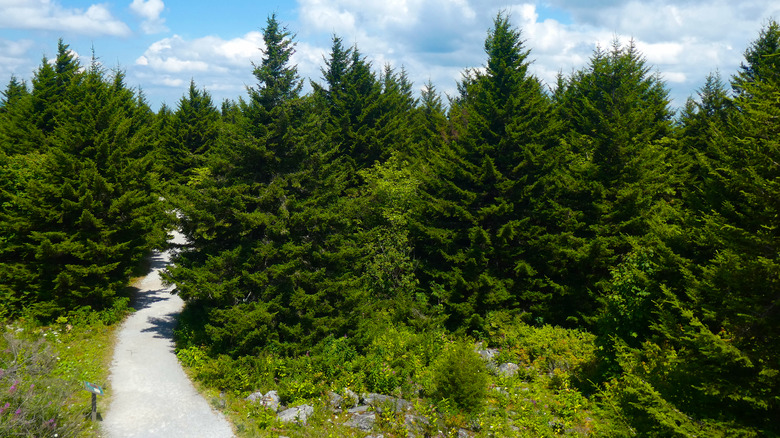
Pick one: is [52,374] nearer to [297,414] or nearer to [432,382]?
[297,414]

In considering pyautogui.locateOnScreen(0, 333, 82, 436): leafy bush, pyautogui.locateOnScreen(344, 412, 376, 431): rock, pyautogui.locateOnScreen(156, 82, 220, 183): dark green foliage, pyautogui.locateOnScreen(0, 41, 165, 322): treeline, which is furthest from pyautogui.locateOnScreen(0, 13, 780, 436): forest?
pyautogui.locateOnScreen(156, 82, 220, 183): dark green foliage

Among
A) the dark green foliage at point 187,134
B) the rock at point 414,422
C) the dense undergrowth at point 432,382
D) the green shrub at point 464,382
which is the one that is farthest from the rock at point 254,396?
the dark green foliage at point 187,134

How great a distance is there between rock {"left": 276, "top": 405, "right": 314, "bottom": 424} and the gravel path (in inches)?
56.8

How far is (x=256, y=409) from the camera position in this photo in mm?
12562

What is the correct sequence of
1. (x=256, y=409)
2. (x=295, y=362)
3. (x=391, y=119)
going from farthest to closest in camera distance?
(x=391, y=119) < (x=295, y=362) < (x=256, y=409)

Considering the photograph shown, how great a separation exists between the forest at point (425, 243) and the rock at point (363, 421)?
1.52 metres

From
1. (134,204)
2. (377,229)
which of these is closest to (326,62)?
(377,229)

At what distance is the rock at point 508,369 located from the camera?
15402 millimetres

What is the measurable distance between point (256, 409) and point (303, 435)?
6.78 ft

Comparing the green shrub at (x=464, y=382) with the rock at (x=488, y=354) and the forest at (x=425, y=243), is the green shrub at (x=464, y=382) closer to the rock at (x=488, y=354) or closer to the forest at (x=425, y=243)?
the forest at (x=425, y=243)

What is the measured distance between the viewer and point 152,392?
522 inches

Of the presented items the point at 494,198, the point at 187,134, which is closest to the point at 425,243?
the point at 494,198

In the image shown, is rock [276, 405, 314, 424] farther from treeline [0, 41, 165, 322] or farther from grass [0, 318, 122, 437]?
treeline [0, 41, 165, 322]

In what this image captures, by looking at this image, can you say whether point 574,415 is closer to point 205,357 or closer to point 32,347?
point 205,357
